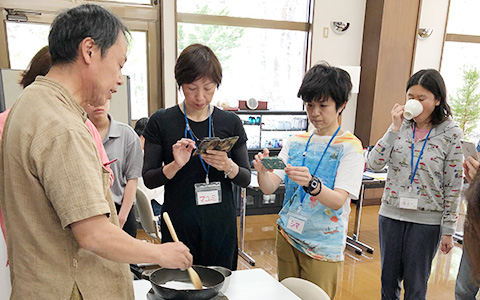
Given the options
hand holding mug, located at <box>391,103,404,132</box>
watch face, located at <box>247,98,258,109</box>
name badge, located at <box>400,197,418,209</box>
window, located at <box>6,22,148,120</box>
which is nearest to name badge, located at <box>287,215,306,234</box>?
name badge, located at <box>400,197,418,209</box>

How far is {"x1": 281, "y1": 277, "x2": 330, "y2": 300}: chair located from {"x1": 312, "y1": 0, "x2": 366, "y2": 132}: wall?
13.4ft

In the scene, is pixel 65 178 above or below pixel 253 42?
below

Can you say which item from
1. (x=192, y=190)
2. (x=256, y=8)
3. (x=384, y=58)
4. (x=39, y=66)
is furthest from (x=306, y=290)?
(x=384, y=58)

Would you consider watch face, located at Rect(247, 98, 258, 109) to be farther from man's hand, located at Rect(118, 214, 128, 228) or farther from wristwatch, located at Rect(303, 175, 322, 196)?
wristwatch, located at Rect(303, 175, 322, 196)

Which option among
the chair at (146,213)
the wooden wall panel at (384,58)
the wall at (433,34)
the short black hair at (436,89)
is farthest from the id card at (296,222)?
the wall at (433,34)

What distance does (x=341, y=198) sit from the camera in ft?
4.80

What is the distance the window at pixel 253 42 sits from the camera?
454 centimetres

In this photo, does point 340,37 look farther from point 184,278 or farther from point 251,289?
point 184,278

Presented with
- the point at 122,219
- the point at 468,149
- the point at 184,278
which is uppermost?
the point at 468,149

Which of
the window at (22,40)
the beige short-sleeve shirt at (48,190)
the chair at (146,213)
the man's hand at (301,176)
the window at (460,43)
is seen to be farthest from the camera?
the window at (460,43)

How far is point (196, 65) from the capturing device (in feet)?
4.94

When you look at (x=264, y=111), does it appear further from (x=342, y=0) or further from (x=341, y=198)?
(x=341, y=198)

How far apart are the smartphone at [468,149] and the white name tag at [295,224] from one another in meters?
0.93

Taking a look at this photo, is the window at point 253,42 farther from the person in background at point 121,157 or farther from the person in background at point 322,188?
the person in background at point 322,188
